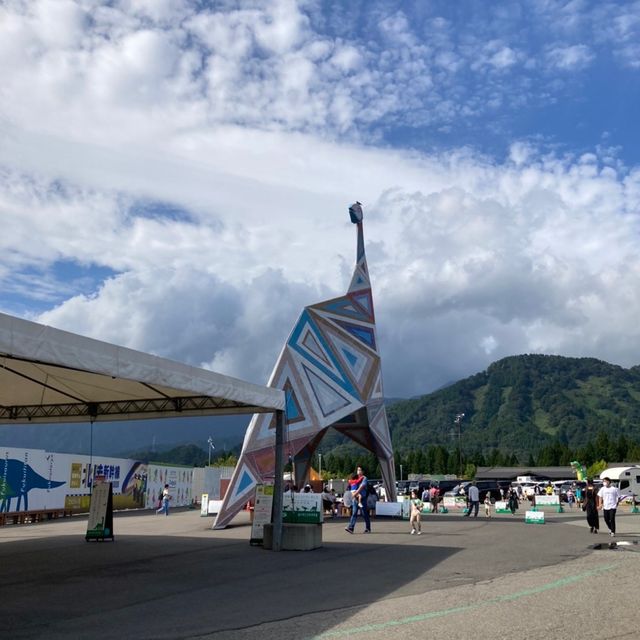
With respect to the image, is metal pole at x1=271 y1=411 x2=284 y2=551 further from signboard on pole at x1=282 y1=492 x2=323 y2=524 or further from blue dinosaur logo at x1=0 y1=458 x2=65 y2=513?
blue dinosaur logo at x1=0 y1=458 x2=65 y2=513

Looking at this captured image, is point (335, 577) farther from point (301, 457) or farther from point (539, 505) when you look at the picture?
point (539, 505)

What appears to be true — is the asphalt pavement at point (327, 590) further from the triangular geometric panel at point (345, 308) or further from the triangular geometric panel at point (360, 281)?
the triangular geometric panel at point (360, 281)

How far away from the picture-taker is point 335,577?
12141 mm

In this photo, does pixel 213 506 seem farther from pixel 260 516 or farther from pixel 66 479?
pixel 260 516

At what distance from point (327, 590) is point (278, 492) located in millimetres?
6117

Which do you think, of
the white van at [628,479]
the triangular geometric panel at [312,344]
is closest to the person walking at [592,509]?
the triangular geometric panel at [312,344]

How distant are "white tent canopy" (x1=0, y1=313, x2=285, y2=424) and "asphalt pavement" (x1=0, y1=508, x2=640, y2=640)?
3.24 m

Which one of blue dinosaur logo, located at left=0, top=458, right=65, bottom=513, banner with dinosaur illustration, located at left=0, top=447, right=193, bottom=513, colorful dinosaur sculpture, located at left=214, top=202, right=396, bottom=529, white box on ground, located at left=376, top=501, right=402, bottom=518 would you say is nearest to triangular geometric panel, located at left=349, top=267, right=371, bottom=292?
colorful dinosaur sculpture, located at left=214, top=202, right=396, bottom=529

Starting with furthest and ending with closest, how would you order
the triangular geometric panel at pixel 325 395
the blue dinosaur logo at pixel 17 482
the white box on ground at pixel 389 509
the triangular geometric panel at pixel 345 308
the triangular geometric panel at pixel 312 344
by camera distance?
1. the triangular geometric panel at pixel 345 308
2. the blue dinosaur logo at pixel 17 482
3. the white box on ground at pixel 389 509
4. the triangular geometric panel at pixel 312 344
5. the triangular geometric panel at pixel 325 395

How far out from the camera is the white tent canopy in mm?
9750

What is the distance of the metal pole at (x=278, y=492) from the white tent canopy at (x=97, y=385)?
487 mm

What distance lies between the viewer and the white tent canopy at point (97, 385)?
384 inches

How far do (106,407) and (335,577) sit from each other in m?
9.62

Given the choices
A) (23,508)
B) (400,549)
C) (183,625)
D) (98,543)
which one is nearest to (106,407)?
(98,543)
